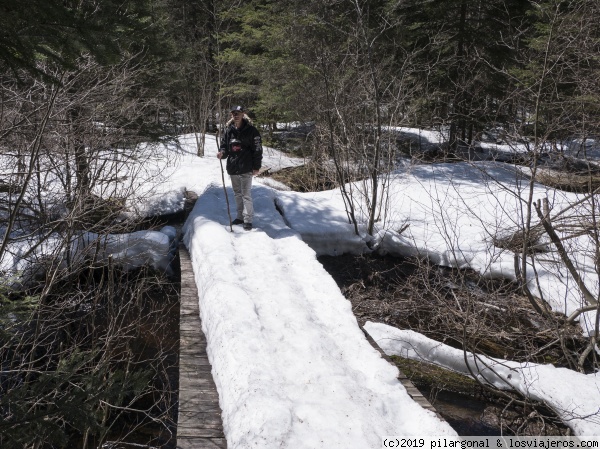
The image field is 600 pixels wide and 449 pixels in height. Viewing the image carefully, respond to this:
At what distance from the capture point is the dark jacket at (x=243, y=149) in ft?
25.2

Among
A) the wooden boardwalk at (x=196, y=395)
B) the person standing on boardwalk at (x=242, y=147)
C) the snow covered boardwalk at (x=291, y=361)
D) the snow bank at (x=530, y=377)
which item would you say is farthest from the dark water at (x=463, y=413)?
the person standing on boardwalk at (x=242, y=147)

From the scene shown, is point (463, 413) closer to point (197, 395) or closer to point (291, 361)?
point (291, 361)

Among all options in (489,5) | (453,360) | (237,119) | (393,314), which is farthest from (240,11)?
(453,360)

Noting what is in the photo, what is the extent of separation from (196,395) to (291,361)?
34.9 inches

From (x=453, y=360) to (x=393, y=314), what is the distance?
1.61m

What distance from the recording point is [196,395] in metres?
4.05

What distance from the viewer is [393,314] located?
24.3 ft

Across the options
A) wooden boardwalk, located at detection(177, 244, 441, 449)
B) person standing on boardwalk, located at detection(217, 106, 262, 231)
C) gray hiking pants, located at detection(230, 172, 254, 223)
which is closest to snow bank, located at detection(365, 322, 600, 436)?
wooden boardwalk, located at detection(177, 244, 441, 449)

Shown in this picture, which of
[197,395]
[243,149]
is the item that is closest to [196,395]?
[197,395]

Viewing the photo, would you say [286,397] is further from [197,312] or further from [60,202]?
[60,202]

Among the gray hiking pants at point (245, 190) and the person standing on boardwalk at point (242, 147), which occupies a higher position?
the person standing on boardwalk at point (242, 147)

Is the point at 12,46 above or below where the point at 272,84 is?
below

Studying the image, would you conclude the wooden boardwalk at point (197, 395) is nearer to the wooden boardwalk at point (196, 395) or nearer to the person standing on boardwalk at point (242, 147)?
the wooden boardwalk at point (196, 395)

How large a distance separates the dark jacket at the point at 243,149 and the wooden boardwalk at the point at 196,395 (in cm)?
281
